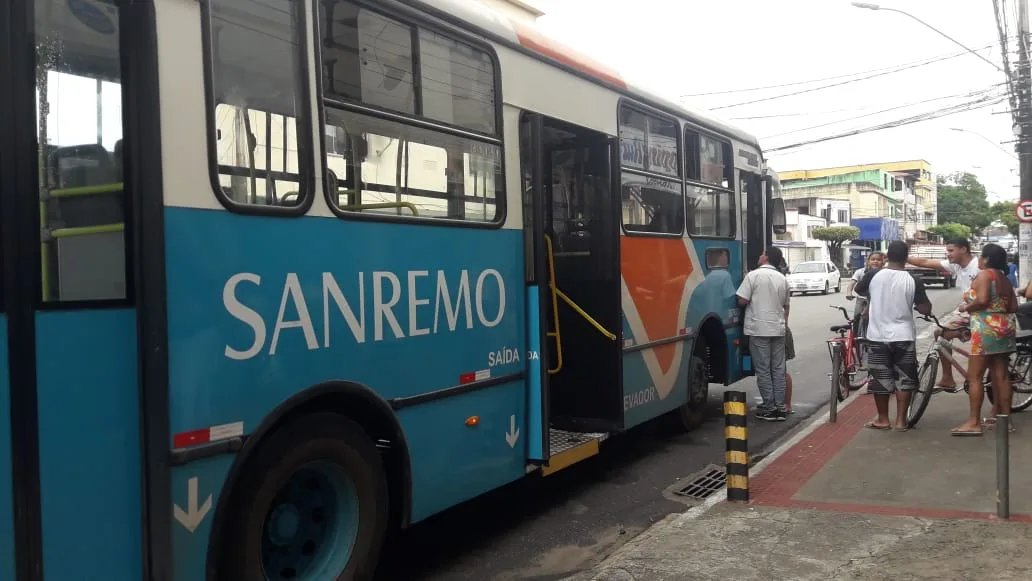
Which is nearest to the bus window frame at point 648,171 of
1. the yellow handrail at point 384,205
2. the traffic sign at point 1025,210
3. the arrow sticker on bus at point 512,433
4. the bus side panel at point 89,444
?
the arrow sticker on bus at point 512,433

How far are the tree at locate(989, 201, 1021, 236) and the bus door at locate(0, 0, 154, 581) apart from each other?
67337 mm

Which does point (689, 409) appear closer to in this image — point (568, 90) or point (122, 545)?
point (568, 90)

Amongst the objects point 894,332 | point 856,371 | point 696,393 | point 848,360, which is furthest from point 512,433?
point 856,371

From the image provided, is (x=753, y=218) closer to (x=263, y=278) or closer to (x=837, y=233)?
(x=263, y=278)

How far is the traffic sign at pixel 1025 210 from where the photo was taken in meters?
18.0

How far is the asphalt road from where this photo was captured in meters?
5.09

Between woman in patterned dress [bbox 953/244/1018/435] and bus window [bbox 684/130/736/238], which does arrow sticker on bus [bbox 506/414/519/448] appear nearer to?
bus window [bbox 684/130/736/238]

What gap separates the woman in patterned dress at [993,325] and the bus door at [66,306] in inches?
272

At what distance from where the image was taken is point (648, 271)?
7.14 m

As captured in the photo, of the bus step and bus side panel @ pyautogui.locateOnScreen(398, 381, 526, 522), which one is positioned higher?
bus side panel @ pyautogui.locateOnScreen(398, 381, 526, 522)

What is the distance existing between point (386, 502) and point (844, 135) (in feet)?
72.6

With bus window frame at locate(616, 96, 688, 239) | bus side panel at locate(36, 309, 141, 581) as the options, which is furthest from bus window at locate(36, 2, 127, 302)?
bus window frame at locate(616, 96, 688, 239)

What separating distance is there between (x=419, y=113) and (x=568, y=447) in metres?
2.72

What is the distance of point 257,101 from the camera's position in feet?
12.0
